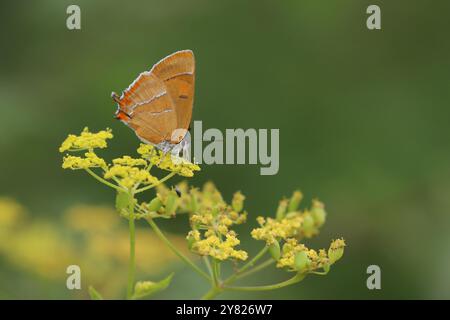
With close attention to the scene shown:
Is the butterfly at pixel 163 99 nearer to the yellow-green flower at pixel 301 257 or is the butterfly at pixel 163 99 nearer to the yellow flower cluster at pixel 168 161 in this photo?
the yellow flower cluster at pixel 168 161

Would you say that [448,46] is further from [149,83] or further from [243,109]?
[149,83]

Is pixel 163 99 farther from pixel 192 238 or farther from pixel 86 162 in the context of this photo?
pixel 192 238

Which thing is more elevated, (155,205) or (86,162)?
(86,162)

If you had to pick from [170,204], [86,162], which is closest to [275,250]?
[170,204]

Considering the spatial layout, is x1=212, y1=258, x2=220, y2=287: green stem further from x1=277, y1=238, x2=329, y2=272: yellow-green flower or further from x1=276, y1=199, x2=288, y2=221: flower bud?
x1=276, y1=199, x2=288, y2=221: flower bud

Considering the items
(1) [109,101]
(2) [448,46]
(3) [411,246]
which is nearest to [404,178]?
(3) [411,246]

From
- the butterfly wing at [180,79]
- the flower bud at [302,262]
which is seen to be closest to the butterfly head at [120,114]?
the butterfly wing at [180,79]
